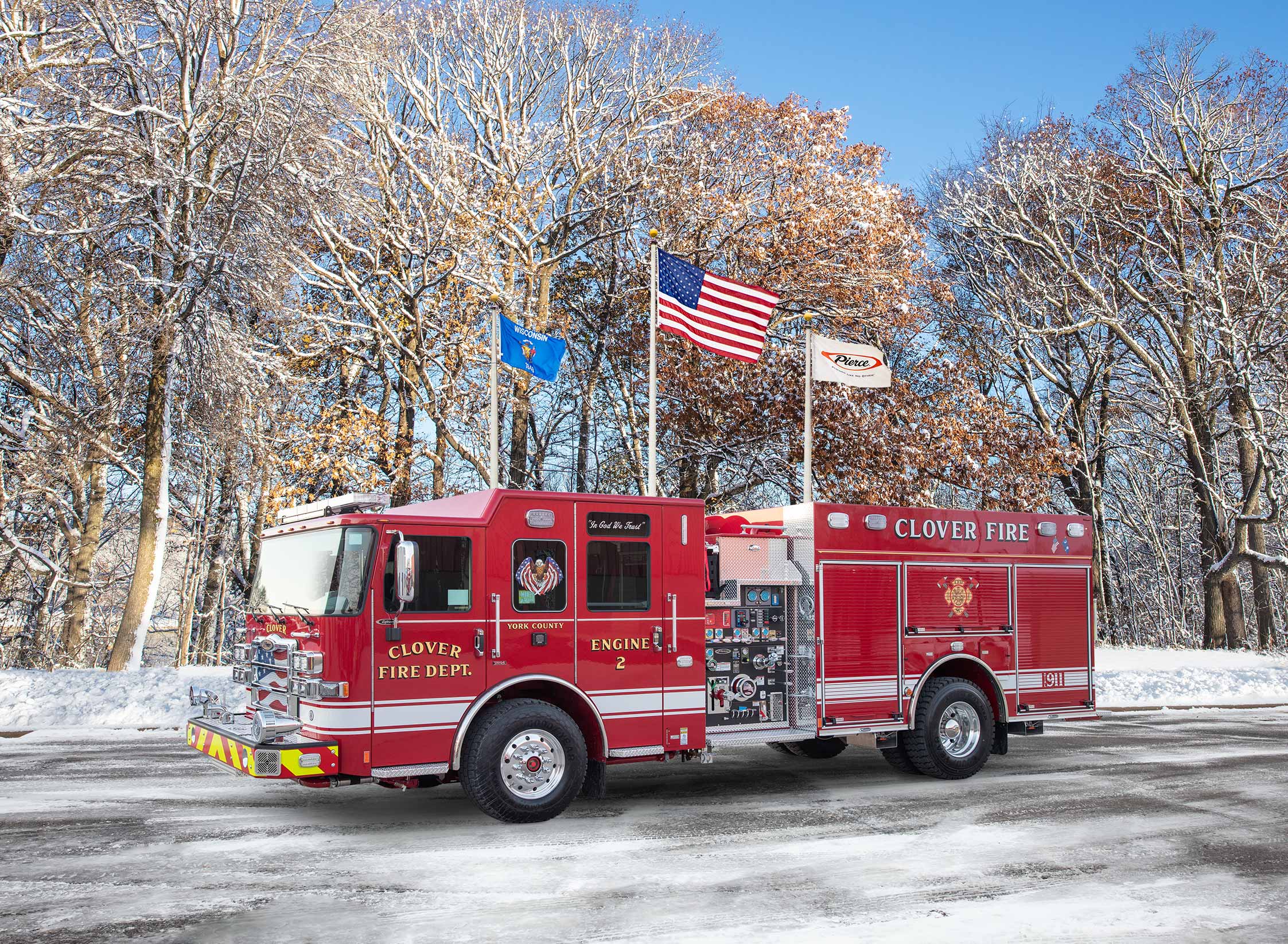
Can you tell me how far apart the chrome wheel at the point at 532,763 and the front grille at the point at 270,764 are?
1.63 metres

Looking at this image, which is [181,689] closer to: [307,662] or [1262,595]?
[307,662]

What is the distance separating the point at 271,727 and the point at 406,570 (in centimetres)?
151

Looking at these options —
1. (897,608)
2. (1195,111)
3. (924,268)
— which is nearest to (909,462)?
(924,268)

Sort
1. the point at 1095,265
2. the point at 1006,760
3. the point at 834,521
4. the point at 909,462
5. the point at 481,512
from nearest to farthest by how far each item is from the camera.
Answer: the point at 481,512 → the point at 834,521 → the point at 1006,760 → the point at 909,462 → the point at 1095,265

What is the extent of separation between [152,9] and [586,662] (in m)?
16.9

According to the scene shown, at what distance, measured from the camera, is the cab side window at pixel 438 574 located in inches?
315

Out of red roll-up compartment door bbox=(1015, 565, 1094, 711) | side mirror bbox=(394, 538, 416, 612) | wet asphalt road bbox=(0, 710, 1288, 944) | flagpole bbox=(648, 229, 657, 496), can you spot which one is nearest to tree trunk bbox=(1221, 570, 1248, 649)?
wet asphalt road bbox=(0, 710, 1288, 944)

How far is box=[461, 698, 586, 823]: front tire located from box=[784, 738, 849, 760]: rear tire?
435cm

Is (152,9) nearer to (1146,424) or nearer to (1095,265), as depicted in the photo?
(1095,265)

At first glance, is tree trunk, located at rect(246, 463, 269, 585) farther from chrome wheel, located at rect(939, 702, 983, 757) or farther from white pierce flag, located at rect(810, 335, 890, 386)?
chrome wheel, located at rect(939, 702, 983, 757)

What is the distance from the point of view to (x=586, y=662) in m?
8.71

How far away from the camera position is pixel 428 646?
8.05 m

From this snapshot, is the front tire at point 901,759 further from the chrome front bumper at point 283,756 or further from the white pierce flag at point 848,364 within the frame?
the white pierce flag at point 848,364

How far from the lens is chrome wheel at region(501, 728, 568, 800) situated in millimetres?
8336
